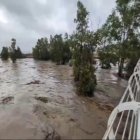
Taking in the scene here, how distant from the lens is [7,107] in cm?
772

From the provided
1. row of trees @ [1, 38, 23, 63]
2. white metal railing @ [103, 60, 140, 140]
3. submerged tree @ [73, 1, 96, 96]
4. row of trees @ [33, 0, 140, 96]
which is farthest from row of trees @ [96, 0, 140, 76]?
row of trees @ [1, 38, 23, 63]

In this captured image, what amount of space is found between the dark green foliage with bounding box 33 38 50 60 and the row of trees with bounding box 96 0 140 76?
17.4 metres

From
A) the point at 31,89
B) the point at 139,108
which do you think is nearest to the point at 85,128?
the point at 139,108

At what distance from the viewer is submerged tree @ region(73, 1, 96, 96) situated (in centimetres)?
1062

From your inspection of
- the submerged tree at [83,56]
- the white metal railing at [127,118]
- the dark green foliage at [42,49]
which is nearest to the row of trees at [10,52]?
the dark green foliage at [42,49]

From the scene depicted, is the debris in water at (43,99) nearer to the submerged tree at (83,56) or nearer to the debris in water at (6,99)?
the debris in water at (6,99)

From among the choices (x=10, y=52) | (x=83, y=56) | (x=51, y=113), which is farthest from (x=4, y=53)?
(x=51, y=113)

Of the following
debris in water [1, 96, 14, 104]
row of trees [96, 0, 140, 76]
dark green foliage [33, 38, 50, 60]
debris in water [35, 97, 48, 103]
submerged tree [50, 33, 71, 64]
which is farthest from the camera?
dark green foliage [33, 38, 50, 60]

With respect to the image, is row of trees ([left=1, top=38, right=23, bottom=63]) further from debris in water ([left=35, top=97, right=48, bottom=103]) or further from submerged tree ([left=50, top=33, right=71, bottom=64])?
debris in water ([left=35, top=97, right=48, bottom=103])

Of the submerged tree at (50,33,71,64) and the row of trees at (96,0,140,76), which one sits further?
the submerged tree at (50,33,71,64)

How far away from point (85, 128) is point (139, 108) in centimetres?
336

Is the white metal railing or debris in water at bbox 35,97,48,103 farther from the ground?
the white metal railing

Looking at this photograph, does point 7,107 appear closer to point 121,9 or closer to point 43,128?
point 43,128

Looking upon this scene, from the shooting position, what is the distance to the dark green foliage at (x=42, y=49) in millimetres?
35647
